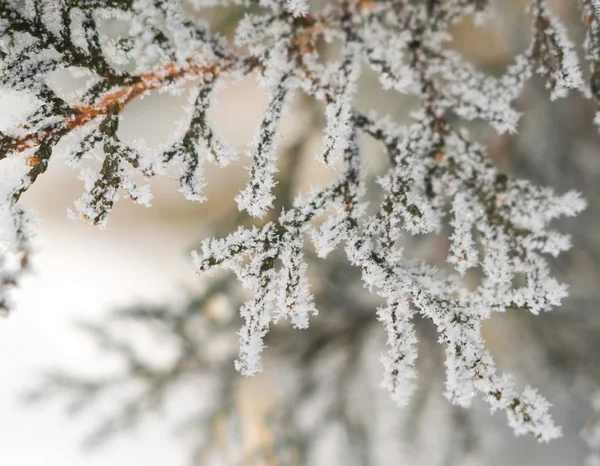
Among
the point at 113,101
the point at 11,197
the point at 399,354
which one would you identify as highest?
the point at 113,101

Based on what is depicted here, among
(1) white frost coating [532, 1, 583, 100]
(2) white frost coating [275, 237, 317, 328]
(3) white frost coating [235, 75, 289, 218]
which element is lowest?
(2) white frost coating [275, 237, 317, 328]

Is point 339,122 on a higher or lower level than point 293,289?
higher

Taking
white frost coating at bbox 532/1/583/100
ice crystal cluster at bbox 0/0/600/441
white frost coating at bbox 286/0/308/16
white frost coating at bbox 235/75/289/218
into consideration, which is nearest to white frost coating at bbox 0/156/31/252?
ice crystal cluster at bbox 0/0/600/441

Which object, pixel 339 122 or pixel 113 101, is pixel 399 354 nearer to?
pixel 339 122

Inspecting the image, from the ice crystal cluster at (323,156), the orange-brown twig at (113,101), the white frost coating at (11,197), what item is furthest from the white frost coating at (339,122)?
the white frost coating at (11,197)

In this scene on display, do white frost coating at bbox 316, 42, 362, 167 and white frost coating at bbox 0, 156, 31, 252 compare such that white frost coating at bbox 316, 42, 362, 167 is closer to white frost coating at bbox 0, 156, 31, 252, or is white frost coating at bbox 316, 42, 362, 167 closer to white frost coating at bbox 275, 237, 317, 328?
white frost coating at bbox 275, 237, 317, 328

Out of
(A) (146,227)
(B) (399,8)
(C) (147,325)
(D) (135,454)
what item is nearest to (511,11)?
(B) (399,8)

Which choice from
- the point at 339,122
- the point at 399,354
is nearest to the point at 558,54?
the point at 339,122

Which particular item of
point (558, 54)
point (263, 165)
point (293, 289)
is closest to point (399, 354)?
point (293, 289)
